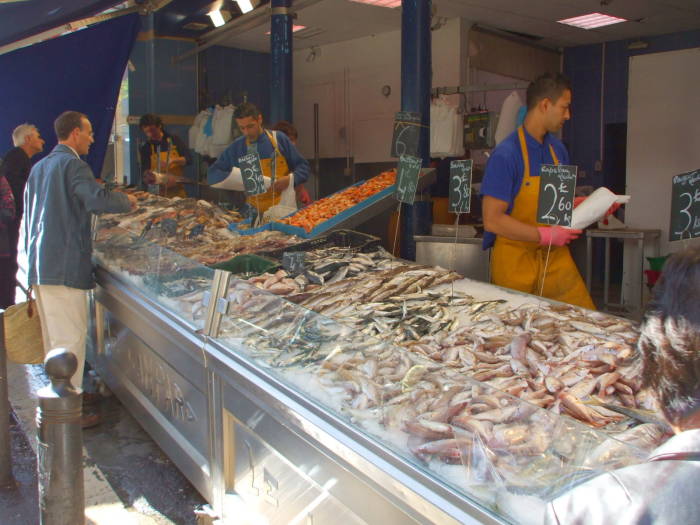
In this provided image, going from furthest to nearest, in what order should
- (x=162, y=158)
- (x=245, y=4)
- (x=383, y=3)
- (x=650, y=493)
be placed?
(x=383, y=3)
(x=245, y=4)
(x=162, y=158)
(x=650, y=493)

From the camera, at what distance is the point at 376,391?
6.79 feet

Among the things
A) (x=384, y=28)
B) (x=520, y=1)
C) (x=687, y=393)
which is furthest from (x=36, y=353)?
(x=384, y=28)

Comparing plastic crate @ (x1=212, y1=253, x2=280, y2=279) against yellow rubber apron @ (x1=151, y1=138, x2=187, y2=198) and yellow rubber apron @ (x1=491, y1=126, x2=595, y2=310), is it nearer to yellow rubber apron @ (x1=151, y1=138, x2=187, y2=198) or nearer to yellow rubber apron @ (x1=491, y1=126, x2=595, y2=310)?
yellow rubber apron @ (x1=491, y1=126, x2=595, y2=310)

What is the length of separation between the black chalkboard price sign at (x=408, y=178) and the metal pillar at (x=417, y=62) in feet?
8.01

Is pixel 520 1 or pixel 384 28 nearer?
pixel 520 1

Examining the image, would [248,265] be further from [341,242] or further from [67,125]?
[67,125]

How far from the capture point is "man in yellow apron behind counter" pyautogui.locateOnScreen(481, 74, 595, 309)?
10.9 ft

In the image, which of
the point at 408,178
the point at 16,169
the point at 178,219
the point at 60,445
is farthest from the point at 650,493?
the point at 16,169

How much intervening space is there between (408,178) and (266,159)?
1.97 m

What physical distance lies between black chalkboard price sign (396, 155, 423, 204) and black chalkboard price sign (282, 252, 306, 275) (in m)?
0.73

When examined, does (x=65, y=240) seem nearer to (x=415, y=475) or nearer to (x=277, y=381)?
(x=277, y=381)

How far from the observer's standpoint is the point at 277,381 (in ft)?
7.98

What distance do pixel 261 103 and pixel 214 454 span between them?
10875mm

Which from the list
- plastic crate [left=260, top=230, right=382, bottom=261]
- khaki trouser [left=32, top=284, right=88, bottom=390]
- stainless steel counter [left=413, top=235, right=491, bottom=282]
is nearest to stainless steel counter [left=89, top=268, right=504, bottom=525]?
khaki trouser [left=32, top=284, right=88, bottom=390]
